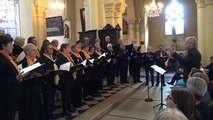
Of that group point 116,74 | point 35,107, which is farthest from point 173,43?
point 35,107

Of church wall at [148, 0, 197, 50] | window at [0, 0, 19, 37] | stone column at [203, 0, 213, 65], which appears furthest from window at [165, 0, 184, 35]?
window at [0, 0, 19, 37]

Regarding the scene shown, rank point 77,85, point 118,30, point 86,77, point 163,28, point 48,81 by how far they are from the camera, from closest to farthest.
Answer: point 48,81, point 77,85, point 86,77, point 118,30, point 163,28

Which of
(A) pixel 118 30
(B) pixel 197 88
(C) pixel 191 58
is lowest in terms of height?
(B) pixel 197 88

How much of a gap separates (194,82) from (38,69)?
2.15m

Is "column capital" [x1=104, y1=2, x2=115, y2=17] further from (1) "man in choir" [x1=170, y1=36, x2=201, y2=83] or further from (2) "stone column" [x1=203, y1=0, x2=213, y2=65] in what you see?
(1) "man in choir" [x1=170, y1=36, x2=201, y2=83]

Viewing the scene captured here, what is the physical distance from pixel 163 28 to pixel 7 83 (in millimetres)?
16784

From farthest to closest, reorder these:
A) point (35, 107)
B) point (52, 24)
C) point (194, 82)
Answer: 1. point (52, 24)
2. point (35, 107)
3. point (194, 82)

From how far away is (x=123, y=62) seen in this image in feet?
26.9

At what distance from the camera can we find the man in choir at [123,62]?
803 centimetres

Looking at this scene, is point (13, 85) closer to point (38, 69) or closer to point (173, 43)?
point (38, 69)

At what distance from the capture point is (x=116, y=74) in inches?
334

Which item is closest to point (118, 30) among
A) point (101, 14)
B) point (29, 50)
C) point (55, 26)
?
point (101, 14)

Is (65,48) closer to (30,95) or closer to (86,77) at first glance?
(86,77)

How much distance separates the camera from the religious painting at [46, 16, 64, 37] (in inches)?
612
